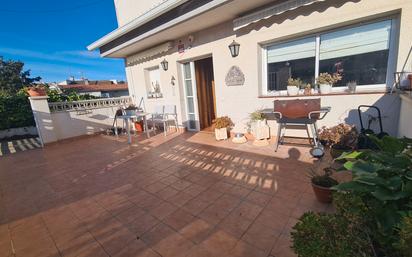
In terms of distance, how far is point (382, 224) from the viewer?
1054 mm

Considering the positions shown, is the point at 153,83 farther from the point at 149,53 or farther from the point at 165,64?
the point at 165,64

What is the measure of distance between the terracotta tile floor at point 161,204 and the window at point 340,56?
5.33 ft

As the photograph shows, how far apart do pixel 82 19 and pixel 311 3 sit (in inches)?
687

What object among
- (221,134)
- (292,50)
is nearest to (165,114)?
(221,134)

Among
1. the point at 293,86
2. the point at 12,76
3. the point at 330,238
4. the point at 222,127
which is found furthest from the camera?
the point at 12,76

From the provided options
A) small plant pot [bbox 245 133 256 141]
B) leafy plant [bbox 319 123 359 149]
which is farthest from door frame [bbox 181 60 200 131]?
leafy plant [bbox 319 123 359 149]

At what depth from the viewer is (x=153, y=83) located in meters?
7.32

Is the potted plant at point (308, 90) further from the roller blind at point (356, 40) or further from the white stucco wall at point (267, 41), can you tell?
the roller blind at point (356, 40)

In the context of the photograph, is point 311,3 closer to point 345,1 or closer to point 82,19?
point 345,1

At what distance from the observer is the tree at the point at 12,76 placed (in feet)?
67.5

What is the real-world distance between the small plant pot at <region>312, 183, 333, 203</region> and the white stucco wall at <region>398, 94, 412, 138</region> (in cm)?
144

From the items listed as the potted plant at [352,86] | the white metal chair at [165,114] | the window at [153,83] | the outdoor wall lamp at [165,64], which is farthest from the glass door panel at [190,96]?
the potted plant at [352,86]

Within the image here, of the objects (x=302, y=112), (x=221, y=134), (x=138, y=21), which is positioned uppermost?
(x=138, y=21)

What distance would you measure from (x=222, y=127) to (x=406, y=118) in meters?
3.24
